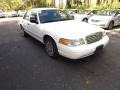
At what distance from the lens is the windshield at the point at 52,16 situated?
5923 mm

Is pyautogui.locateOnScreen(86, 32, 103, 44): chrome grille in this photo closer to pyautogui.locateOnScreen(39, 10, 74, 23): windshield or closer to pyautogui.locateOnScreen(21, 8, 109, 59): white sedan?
pyautogui.locateOnScreen(21, 8, 109, 59): white sedan

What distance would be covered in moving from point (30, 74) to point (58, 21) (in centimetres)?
240

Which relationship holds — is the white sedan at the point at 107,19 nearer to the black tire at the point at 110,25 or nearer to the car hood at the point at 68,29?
the black tire at the point at 110,25

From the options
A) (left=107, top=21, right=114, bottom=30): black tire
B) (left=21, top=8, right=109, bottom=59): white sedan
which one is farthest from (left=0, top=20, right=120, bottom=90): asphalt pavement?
(left=107, top=21, right=114, bottom=30): black tire

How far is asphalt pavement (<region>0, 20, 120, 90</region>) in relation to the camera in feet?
12.4

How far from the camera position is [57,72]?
4406mm

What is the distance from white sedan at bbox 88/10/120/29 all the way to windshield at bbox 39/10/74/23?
4397 mm

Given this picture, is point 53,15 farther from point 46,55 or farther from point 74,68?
point 74,68

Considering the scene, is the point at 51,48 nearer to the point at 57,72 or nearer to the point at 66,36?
the point at 66,36

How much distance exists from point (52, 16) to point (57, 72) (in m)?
2.54

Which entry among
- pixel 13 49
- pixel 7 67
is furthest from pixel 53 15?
pixel 7 67

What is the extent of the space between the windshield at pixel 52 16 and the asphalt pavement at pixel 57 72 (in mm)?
1241

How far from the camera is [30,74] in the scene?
4352 mm

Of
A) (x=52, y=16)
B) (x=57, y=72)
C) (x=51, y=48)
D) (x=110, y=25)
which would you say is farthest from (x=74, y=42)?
Result: (x=110, y=25)
